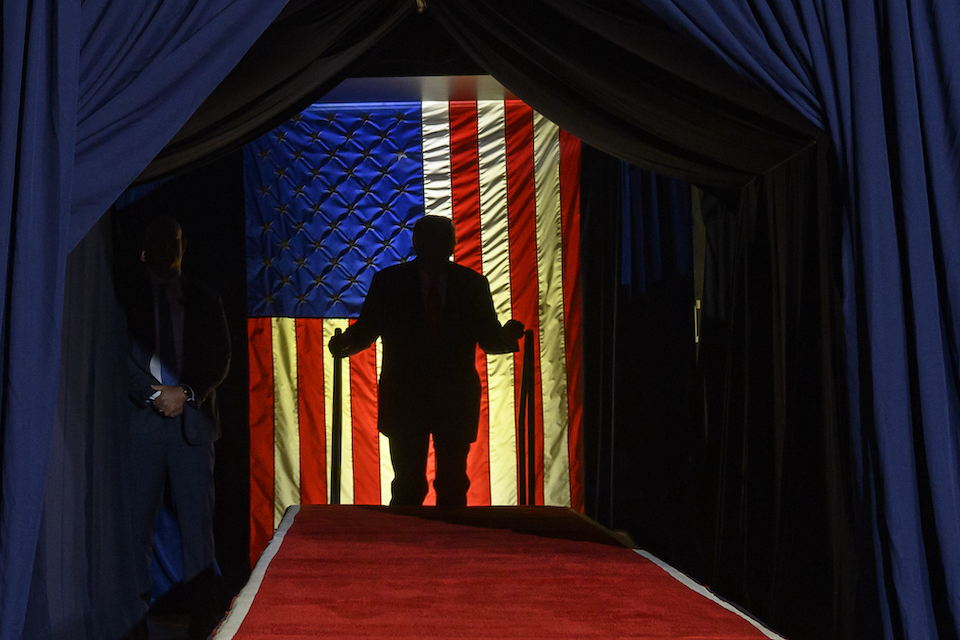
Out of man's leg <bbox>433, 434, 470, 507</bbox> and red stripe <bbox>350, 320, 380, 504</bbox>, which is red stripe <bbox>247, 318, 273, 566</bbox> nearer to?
red stripe <bbox>350, 320, 380, 504</bbox>

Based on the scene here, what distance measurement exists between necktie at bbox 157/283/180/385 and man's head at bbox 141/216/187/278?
0.08 metres

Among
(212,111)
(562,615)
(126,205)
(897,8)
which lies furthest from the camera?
(126,205)

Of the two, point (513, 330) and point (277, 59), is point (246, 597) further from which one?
point (513, 330)

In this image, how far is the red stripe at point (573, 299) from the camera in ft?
13.4

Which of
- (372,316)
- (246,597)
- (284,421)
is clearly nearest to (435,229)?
(372,316)

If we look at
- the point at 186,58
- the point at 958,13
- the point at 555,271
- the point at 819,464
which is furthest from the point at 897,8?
the point at 555,271

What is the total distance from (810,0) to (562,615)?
1.36 m

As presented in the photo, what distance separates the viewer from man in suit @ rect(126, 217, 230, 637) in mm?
2904

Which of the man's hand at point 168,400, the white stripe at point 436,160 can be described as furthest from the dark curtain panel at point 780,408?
the man's hand at point 168,400

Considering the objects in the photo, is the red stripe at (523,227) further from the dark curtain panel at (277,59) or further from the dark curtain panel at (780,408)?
the dark curtain panel at (277,59)

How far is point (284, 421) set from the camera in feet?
13.1

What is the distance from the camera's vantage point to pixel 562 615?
144 cm

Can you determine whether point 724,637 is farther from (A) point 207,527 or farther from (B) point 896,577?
(A) point 207,527

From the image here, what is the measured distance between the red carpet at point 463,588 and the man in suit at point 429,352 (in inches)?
26.6
